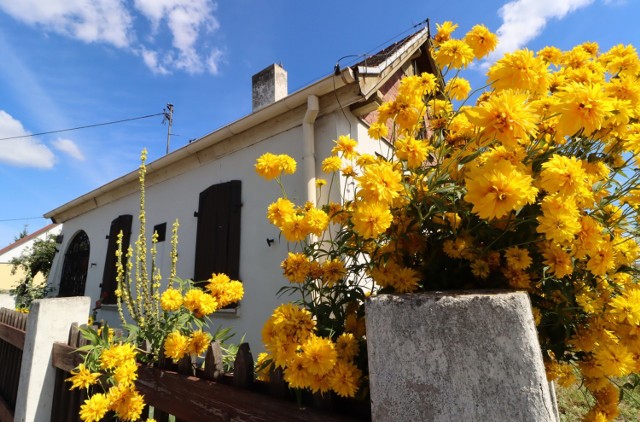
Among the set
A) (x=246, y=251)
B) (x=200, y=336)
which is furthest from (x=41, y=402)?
(x=246, y=251)

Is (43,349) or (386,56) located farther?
(386,56)

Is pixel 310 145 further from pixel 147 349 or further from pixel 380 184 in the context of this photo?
pixel 380 184

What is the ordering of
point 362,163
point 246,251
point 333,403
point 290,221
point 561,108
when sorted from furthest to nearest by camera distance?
1. point 246,251
2. point 362,163
3. point 290,221
4. point 333,403
5. point 561,108

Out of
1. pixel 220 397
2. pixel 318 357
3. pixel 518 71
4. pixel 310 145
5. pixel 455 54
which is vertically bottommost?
pixel 220 397

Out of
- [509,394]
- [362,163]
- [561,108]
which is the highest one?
[362,163]

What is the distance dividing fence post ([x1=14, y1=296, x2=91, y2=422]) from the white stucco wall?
2.06m

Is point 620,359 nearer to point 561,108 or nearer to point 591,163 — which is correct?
point 591,163

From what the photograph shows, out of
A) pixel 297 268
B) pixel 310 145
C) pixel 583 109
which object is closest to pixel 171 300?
pixel 297 268

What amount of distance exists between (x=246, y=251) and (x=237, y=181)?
44.7 inches

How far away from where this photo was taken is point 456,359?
2.46 ft

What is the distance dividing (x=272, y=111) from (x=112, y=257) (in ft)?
18.0

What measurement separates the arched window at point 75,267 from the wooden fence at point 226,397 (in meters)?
Result: 8.70

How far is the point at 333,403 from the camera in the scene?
1.15 m

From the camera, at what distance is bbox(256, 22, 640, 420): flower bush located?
790 millimetres
